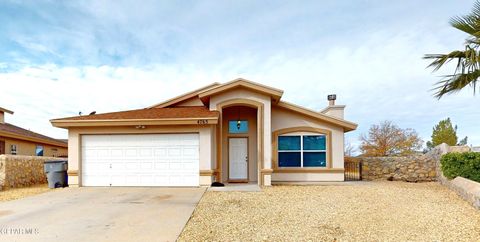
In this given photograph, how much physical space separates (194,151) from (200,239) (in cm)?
674

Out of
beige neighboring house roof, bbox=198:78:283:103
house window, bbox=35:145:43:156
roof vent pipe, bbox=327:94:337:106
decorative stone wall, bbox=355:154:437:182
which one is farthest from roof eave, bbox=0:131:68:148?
decorative stone wall, bbox=355:154:437:182

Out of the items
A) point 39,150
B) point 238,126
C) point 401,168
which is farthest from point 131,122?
point 39,150

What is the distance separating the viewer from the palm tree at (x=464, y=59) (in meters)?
6.96

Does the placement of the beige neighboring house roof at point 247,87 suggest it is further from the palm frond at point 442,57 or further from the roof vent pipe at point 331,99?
the palm frond at point 442,57

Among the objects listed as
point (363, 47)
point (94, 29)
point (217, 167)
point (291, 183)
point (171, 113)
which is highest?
point (94, 29)

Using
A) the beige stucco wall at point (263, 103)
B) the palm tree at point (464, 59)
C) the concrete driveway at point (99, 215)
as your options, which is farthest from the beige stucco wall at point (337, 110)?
the concrete driveway at point (99, 215)

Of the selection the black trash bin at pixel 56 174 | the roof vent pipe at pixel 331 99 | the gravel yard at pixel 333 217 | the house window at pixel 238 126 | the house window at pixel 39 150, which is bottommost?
the gravel yard at pixel 333 217

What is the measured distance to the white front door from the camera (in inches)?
549

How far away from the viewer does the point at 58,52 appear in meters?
14.8

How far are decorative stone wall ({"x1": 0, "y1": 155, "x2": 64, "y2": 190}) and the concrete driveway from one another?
3063 mm

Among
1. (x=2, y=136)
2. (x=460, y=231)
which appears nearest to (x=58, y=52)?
(x=2, y=136)

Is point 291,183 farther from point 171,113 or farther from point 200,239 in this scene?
point 200,239

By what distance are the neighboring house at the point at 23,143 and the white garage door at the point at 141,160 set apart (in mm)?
8574

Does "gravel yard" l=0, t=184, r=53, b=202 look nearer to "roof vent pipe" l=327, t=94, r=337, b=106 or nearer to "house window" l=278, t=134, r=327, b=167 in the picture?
"house window" l=278, t=134, r=327, b=167
